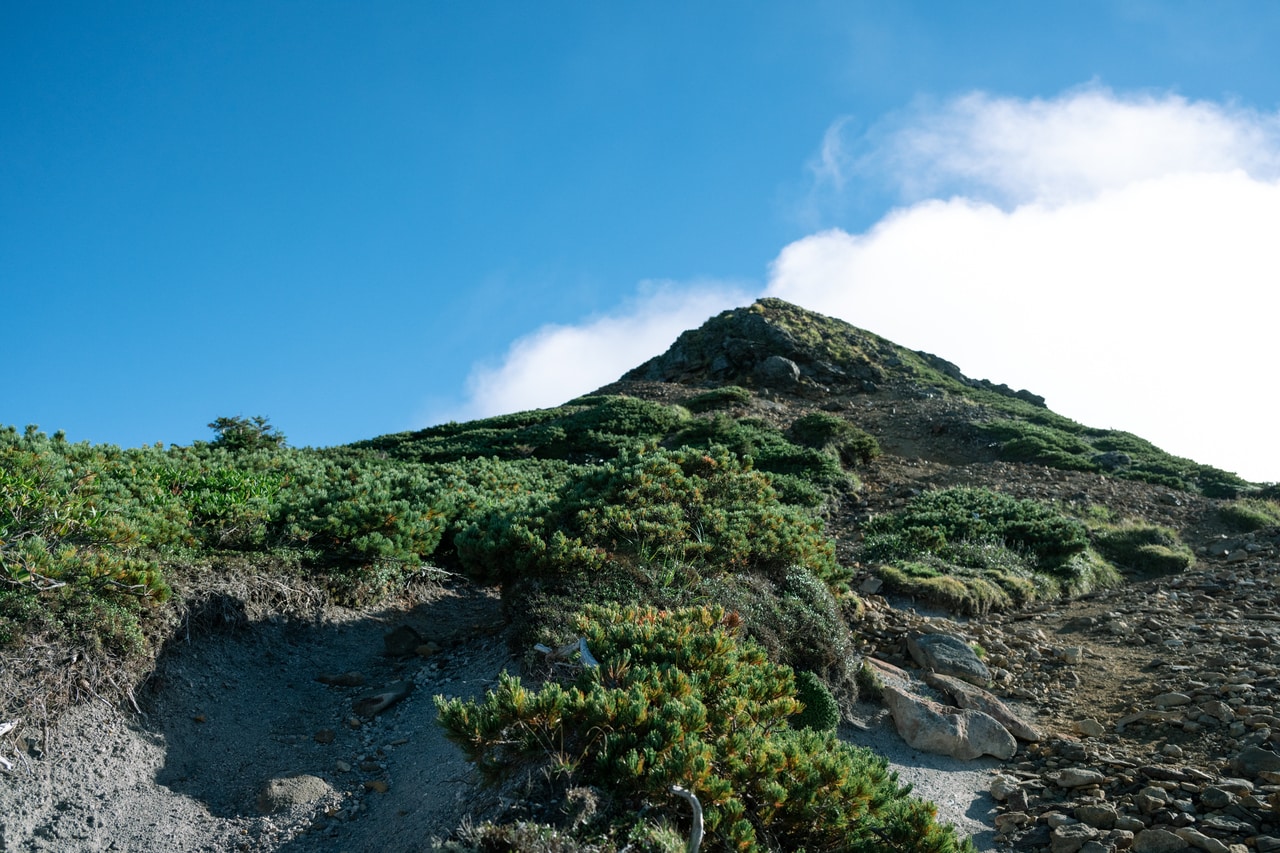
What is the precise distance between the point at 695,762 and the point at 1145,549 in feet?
37.5

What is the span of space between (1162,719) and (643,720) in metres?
4.56

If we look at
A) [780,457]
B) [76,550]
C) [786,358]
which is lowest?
[76,550]

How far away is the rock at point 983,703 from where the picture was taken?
6.23 meters

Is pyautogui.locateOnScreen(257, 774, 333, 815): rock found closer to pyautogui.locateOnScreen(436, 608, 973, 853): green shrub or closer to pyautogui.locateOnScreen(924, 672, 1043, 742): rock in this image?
pyautogui.locateOnScreen(436, 608, 973, 853): green shrub

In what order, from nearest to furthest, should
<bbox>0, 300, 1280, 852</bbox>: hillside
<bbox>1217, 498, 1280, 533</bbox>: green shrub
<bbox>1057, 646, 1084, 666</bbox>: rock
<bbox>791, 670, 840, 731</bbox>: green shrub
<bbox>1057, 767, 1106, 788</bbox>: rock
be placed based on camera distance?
1. <bbox>0, 300, 1280, 852</bbox>: hillside
2. <bbox>1057, 767, 1106, 788</bbox>: rock
3. <bbox>791, 670, 840, 731</bbox>: green shrub
4. <bbox>1057, 646, 1084, 666</bbox>: rock
5. <bbox>1217, 498, 1280, 533</bbox>: green shrub

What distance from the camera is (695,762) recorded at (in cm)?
363

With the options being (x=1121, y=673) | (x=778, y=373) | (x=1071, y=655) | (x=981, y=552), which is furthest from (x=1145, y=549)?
(x=778, y=373)

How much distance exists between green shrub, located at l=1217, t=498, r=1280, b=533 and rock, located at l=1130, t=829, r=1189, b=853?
12612mm

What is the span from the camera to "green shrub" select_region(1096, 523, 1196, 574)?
40.0 ft

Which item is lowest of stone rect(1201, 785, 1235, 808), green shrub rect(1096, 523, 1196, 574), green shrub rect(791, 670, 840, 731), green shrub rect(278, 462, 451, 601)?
stone rect(1201, 785, 1235, 808)

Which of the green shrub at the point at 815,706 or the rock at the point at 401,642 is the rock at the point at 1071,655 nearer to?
the green shrub at the point at 815,706

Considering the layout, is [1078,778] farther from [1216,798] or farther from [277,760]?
[277,760]

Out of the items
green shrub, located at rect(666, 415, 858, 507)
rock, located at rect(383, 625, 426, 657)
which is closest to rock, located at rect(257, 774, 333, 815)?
rock, located at rect(383, 625, 426, 657)

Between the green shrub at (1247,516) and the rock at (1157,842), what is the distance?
1261cm
